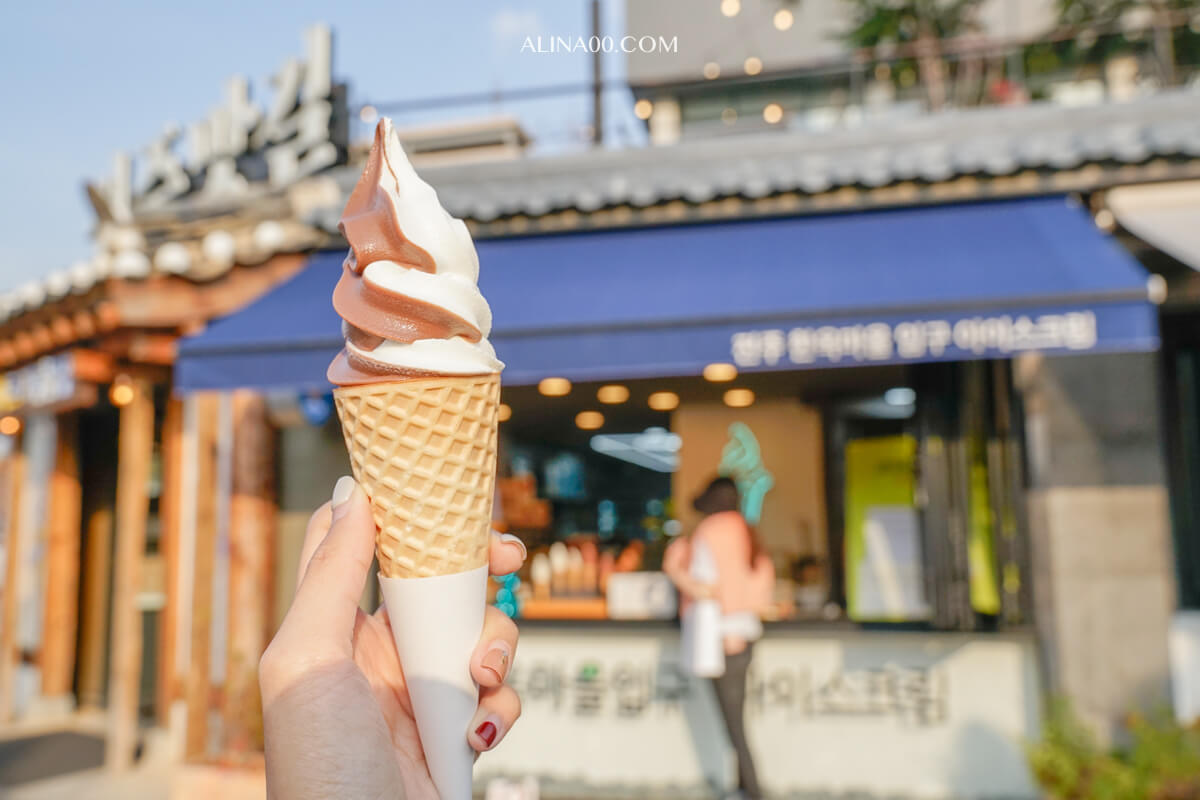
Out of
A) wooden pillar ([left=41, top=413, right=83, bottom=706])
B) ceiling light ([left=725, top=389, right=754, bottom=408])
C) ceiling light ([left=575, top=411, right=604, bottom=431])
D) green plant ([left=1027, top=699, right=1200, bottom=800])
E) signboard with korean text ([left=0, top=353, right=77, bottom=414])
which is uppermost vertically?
signboard with korean text ([left=0, top=353, right=77, bottom=414])

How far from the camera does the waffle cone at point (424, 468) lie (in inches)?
62.7

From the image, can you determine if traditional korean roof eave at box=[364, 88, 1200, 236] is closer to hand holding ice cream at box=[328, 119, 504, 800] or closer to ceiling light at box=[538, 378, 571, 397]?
ceiling light at box=[538, 378, 571, 397]

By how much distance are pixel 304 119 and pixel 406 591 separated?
6.61 m

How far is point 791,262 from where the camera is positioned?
5.11 meters

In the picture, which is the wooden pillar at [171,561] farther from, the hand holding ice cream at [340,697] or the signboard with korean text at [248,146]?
the hand holding ice cream at [340,697]

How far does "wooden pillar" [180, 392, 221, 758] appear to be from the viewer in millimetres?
6273

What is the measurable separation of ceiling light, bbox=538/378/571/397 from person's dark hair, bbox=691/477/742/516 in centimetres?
155

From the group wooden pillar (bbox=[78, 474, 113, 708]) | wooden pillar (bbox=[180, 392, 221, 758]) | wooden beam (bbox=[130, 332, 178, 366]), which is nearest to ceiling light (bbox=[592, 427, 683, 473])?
wooden pillar (bbox=[180, 392, 221, 758])

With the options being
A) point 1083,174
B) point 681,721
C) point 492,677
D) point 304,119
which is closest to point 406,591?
point 492,677

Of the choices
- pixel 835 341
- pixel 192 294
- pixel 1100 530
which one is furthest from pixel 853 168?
pixel 192 294

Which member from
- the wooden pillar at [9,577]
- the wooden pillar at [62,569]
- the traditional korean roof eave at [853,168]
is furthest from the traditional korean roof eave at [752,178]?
the wooden pillar at [9,577]

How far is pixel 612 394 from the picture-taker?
679cm

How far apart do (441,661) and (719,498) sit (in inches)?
163

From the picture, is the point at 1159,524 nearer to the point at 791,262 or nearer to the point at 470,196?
the point at 791,262
